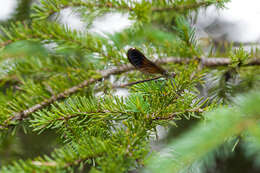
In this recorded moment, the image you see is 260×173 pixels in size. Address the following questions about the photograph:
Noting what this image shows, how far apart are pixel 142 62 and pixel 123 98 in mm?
84

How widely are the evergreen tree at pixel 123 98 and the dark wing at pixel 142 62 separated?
2 cm

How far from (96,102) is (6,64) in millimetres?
461

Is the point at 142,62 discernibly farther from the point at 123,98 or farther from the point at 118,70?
the point at 118,70

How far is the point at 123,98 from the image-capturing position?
475 millimetres

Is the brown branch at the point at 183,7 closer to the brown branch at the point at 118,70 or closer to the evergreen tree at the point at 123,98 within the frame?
the evergreen tree at the point at 123,98

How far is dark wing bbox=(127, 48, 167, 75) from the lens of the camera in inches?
17.3

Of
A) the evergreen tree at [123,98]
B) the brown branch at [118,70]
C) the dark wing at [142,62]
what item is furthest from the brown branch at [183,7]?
the dark wing at [142,62]

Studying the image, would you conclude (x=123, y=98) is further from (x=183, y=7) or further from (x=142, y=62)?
(x=183, y=7)

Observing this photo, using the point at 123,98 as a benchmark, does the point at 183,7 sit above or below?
above

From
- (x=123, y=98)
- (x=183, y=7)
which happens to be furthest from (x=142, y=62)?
(x=183, y=7)

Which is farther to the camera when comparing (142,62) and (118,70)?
(118,70)

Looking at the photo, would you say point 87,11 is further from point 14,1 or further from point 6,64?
point 14,1

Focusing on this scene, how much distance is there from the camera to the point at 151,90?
18.1 inches

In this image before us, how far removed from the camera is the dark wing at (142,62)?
0.44m
